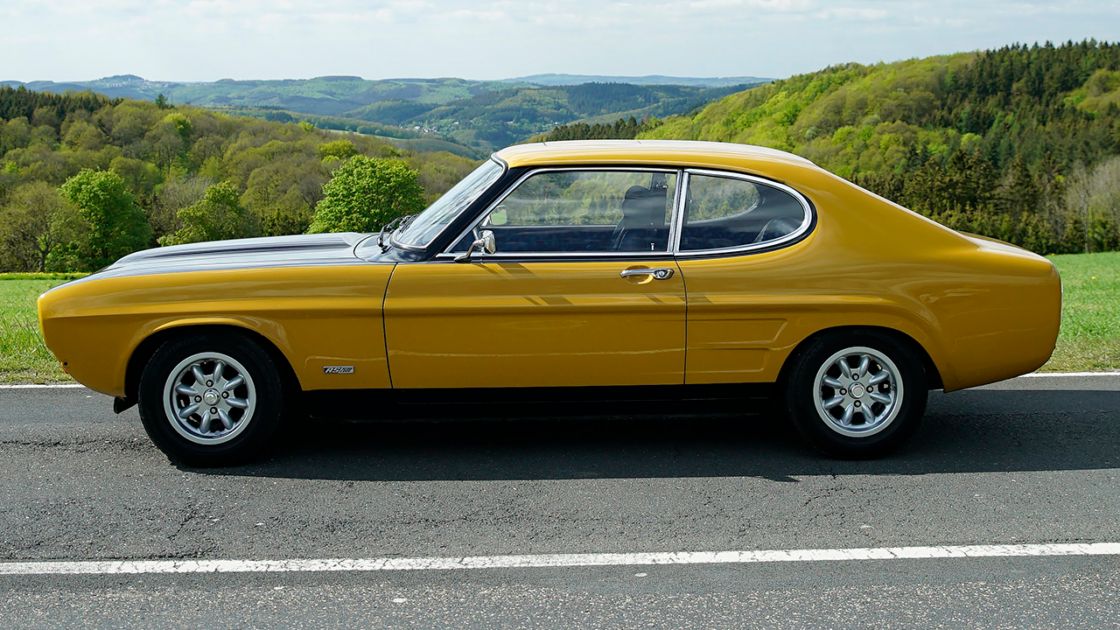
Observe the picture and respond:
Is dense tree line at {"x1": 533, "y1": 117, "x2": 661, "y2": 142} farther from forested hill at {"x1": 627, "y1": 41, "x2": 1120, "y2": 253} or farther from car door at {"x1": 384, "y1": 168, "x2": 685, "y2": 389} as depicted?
car door at {"x1": 384, "y1": 168, "x2": 685, "y2": 389}

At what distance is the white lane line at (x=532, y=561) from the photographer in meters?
3.50

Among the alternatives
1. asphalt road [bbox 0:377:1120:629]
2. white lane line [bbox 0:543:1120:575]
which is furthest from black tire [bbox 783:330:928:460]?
white lane line [bbox 0:543:1120:575]

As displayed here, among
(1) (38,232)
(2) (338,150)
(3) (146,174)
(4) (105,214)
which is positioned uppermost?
(2) (338,150)

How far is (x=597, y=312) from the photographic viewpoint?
4.52m

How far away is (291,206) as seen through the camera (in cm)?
9681

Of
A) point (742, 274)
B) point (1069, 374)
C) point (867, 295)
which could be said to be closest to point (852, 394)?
point (867, 295)

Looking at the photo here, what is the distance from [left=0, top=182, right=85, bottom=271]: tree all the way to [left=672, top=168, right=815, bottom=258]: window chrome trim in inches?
2959

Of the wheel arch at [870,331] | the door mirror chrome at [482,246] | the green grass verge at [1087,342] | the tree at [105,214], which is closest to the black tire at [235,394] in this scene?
the door mirror chrome at [482,246]

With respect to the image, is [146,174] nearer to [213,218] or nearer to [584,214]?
[213,218]

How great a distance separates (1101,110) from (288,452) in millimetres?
145095

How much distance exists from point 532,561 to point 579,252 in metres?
1.68

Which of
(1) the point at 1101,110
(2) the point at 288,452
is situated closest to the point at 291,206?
(2) the point at 288,452

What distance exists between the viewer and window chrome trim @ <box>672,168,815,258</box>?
464 cm

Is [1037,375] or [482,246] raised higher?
[482,246]
